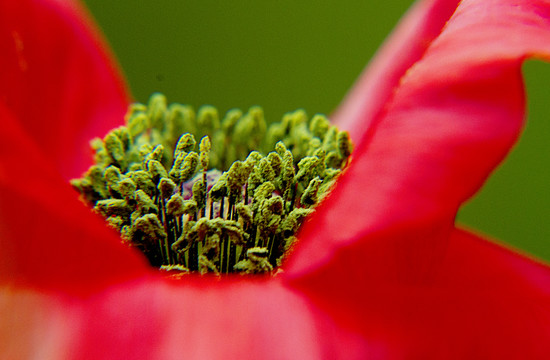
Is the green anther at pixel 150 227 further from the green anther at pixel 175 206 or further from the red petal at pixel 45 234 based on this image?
the red petal at pixel 45 234

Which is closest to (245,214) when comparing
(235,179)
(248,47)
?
(235,179)

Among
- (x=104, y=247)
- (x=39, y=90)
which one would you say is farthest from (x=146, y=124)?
(x=104, y=247)

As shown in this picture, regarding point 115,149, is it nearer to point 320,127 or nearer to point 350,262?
point 320,127

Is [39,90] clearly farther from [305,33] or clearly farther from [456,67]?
[305,33]

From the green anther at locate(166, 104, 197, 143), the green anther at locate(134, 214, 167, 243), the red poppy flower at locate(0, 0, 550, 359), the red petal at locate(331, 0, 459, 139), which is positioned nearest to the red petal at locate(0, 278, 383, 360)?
the red poppy flower at locate(0, 0, 550, 359)

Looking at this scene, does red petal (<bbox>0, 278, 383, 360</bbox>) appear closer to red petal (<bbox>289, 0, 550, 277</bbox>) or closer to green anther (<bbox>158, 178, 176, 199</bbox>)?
red petal (<bbox>289, 0, 550, 277</bbox>)

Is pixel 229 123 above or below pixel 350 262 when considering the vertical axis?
above
